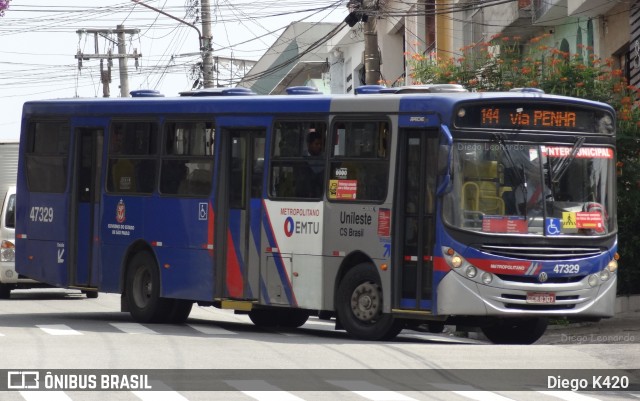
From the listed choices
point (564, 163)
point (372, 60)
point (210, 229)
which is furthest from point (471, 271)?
point (372, 60)

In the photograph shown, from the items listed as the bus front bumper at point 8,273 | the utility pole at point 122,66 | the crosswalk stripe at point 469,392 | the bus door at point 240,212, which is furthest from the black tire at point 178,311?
the utility pole at point 122,66

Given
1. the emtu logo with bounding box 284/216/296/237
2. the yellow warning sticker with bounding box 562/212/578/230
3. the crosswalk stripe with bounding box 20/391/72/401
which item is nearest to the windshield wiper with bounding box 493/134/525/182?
the yellow warning sticker with bounding box 562/212/578/230

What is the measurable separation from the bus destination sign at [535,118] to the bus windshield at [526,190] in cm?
24

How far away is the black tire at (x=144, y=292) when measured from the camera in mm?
20438

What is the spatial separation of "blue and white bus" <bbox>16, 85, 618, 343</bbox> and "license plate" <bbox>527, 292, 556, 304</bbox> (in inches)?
2.0

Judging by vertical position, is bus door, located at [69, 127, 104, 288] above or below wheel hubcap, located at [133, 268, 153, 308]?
above

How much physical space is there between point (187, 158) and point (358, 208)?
3259mm

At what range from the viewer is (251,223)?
748 inches

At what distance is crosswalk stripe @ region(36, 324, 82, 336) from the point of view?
722 inches

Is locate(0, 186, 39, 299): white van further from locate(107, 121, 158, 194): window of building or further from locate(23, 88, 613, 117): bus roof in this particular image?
locate(107, 121, 158, 194): window of building

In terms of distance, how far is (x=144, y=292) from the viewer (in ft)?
68.2

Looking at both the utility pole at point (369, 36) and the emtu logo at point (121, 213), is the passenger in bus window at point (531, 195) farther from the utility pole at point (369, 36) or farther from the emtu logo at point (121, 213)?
the utility pole at point (369, 36)

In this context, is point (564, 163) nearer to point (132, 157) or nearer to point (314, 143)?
point (314, 143)

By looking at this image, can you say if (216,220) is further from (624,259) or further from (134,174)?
(624,259)
